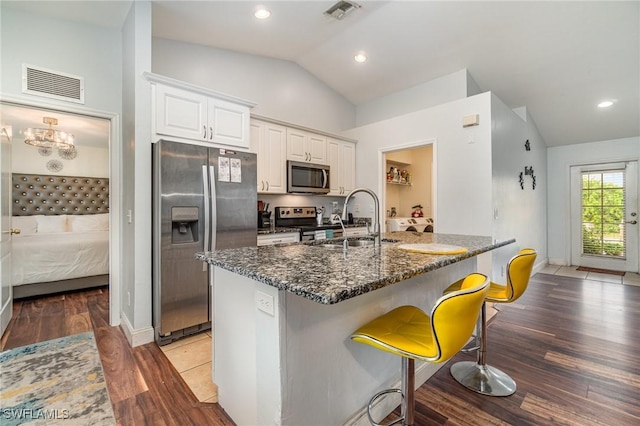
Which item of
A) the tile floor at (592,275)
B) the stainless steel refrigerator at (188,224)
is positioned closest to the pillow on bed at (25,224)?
the stainless steel refrigerator at (188,224)

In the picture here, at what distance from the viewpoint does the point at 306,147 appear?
421cm

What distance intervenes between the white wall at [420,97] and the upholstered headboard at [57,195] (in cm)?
494

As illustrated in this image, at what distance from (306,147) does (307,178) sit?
464 mm

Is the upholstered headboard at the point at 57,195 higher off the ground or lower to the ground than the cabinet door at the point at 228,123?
lower

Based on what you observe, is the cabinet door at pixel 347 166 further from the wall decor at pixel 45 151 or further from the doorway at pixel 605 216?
the wall decor at pixel 45 151

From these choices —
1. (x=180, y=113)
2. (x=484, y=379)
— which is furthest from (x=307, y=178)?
(x=484, y=379)

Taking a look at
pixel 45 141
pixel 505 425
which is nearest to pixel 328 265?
pixel 505 425

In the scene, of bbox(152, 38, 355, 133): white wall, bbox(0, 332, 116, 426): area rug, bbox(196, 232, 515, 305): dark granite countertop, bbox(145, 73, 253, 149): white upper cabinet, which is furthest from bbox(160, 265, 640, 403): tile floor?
bbox(152, 38, 355, 133): white wall

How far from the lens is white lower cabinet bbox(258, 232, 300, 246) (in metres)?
3.23

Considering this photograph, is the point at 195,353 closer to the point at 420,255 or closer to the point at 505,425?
the point at 420,255

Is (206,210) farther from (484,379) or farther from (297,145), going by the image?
(484,379)

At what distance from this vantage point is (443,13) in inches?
124

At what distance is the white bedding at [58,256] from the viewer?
11.8 feet

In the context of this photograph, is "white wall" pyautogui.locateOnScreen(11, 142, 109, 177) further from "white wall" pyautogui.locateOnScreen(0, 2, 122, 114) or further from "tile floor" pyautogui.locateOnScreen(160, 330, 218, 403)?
"tile floor" pyautogui.locateOnScreen(160, 330, 218, 403)
